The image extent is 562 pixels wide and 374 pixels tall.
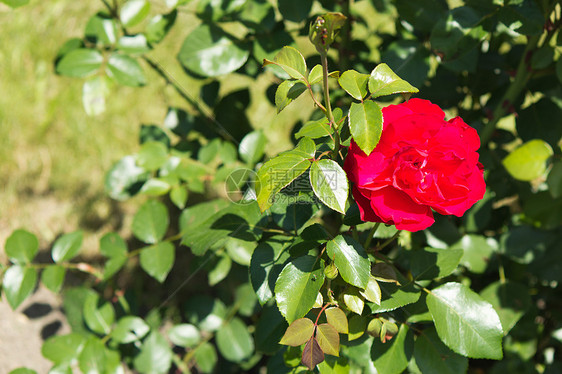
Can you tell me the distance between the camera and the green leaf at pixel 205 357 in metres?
1.33

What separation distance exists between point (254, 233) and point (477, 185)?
0.38 metres

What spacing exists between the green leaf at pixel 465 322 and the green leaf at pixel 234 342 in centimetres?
64

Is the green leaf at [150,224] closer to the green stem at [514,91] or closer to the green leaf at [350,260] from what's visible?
the green leaf at [350,260]

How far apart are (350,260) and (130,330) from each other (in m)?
0.75

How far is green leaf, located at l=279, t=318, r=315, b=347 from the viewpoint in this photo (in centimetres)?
66

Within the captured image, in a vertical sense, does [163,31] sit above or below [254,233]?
above

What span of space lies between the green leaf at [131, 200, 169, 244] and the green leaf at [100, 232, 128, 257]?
0.20 ft

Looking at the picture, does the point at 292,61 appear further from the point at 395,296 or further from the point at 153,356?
the point at 153,356

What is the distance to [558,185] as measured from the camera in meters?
0.94

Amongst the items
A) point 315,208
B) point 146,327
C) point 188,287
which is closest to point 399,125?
point 315,208

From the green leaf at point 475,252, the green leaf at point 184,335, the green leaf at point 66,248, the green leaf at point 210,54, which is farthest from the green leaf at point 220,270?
the green leaf at point 475,252

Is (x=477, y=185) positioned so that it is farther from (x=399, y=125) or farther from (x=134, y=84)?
(x=134, y=84)

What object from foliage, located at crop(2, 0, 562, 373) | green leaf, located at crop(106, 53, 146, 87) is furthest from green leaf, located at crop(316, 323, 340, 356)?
green leaf, located at crop(106, 53, 146, 87)

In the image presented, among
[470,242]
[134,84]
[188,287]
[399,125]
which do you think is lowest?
[188,287]
